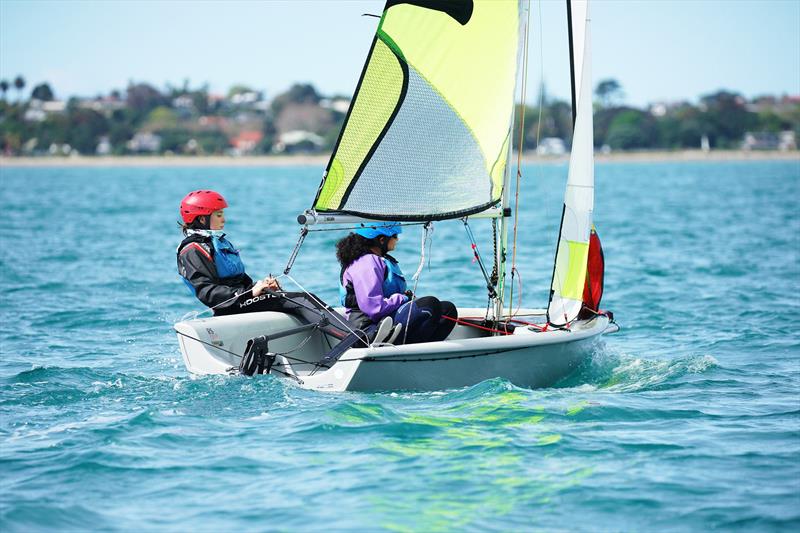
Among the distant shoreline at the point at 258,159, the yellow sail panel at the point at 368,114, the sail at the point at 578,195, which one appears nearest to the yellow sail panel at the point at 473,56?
the yellow sail panel at the point at 368,114

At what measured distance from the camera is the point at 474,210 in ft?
24.8

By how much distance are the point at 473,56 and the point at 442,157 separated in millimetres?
742

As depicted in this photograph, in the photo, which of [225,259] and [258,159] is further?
[258,159]

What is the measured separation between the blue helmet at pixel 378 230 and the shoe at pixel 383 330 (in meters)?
0.60

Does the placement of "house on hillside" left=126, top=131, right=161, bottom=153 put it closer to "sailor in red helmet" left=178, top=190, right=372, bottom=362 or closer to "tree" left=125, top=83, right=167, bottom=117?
"tree" left=125, top=83, right=167, bottom=117

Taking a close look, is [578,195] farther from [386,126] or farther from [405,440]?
[405,440]

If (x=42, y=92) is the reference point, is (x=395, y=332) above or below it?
below

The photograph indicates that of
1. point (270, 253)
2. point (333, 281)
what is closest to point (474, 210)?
point (333, 281)

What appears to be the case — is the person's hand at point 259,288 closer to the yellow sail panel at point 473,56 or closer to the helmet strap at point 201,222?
the helmet strap at point 201,222

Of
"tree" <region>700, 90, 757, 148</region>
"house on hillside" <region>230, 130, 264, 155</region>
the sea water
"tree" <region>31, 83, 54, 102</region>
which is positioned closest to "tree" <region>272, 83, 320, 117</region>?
"house on hillside" <region>230, 130, 264, 155</region>

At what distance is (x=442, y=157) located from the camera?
7676 mm

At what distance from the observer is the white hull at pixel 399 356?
6.80m

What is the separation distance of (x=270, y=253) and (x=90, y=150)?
11907 centimetres

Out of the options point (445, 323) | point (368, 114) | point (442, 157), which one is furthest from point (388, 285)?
point (368, 114)
